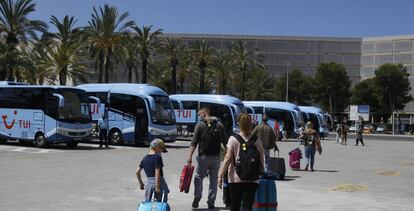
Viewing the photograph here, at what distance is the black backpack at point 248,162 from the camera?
7.99m

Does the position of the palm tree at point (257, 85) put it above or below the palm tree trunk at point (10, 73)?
above

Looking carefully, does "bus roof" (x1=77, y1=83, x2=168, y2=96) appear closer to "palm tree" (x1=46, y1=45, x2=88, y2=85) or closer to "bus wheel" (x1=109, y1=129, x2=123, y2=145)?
"bus wheel" (x1=109, y1=129, x2=123, y2=145)

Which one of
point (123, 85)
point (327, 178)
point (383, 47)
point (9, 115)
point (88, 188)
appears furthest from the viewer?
point (383, 47)

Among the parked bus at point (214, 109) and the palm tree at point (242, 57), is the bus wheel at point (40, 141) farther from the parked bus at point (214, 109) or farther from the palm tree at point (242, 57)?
the palm tree at point (242, 57)

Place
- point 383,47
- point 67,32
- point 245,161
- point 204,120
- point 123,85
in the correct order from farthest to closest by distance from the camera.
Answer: point 383,47 → point 67,32 → point 123,85 → point 204,120 → point 245,161

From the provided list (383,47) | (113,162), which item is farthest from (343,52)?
(113,162)

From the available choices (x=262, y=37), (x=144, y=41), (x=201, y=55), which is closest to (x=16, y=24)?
(x=144, y=41)

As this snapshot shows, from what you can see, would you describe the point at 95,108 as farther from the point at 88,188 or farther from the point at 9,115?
the point at 88,188

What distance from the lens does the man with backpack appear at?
420 inches

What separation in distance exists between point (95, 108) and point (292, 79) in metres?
73.3

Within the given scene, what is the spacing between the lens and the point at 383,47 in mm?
119812

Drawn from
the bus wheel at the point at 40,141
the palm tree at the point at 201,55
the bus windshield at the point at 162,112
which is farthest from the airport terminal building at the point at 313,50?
the bus wheel at the point at 40,141

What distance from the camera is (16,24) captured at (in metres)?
45.5

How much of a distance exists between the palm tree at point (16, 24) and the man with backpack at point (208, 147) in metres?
37.9
